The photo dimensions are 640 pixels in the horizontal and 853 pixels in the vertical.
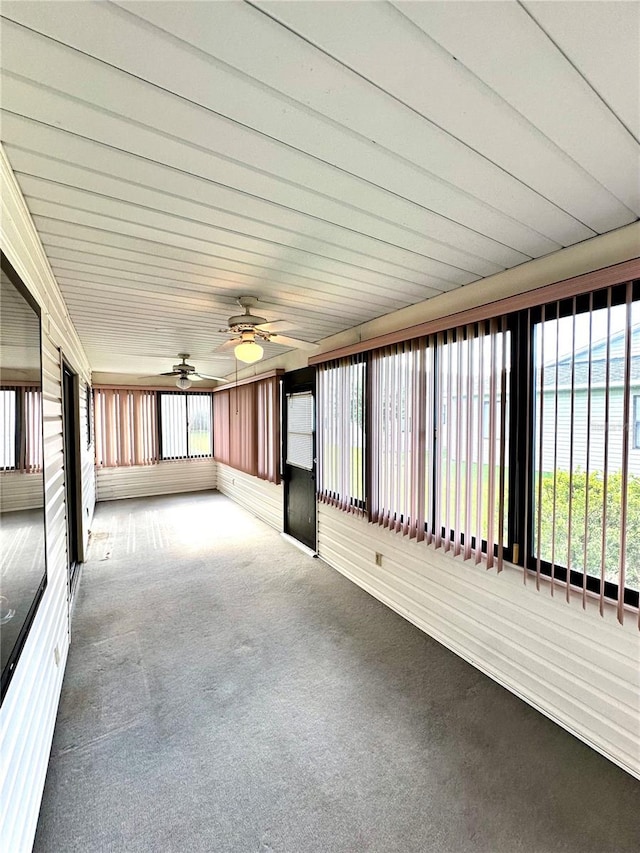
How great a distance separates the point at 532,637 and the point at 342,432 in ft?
7.20

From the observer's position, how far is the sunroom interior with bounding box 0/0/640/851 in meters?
0.88

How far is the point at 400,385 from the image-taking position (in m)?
2.90

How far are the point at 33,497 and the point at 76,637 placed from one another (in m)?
1.94

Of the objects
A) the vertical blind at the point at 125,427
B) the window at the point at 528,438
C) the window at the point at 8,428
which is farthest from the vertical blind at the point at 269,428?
the window at the point at 8,428

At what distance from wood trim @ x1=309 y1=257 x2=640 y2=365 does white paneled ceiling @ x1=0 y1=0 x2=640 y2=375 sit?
0.77 feet

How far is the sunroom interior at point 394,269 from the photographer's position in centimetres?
88

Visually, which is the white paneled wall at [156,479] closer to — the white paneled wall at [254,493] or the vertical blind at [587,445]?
the white paneled wall at [254,493]

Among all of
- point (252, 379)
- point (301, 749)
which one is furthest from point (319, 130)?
point (252, 379)

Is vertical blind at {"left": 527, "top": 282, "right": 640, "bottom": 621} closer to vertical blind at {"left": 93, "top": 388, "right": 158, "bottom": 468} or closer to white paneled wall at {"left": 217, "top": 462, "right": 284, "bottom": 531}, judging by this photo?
white paneled wall at {"left": 217, "top": 462, "right": 284, "bottom": 531}

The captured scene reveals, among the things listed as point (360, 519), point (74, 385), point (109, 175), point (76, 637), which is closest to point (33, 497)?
point (109, 175)

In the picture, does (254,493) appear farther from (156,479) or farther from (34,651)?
(34,651)

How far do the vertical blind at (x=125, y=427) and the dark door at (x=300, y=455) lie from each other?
3.92 metres

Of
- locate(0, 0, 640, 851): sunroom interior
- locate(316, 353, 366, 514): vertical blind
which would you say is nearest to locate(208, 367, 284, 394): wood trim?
locate(316, 353, 366, 514): vertical blind

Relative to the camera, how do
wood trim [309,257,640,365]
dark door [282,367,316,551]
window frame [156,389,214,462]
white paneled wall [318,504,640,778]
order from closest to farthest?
wood trim [309,257,640,365], white paneled wall [318,504,640,778], dark door [282,367,316,551], window frame [156,389,214,462]
